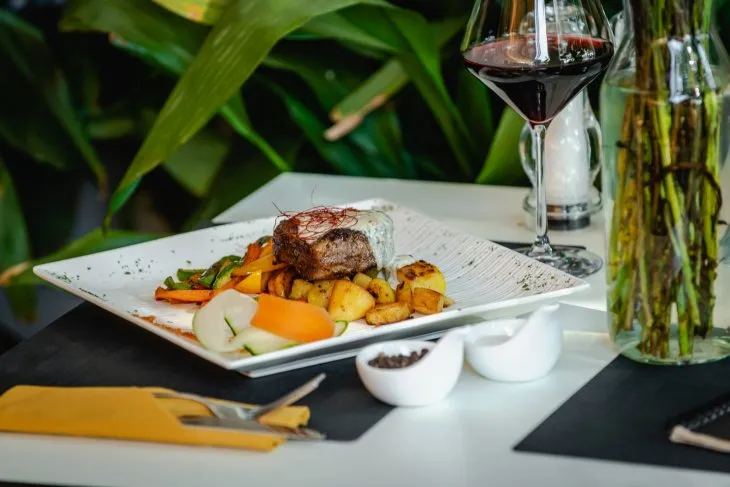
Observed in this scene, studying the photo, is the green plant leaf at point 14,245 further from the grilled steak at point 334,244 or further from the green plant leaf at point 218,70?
the grilled steak at point 334,244

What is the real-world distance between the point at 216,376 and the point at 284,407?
13 centimetres

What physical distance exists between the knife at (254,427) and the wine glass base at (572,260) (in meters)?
0.44

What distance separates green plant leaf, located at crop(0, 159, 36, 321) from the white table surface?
64.0 inches

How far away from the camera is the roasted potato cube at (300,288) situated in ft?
3.89

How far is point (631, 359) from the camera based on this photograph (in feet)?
3.41

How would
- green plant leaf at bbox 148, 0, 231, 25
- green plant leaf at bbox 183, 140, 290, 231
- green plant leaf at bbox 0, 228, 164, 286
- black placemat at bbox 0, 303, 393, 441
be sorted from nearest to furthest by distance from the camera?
1. black placemat at bbox 0, 303, 393, 441
2. green plant leaf at bbox 148, 0, 231, 25
3. green plant leaf at bbox 0, 228, 164, 286
4. green plant leaf at bbox 183, 140, 290, 231

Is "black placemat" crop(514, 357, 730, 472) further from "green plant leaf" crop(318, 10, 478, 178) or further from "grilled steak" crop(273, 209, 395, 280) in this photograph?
"green plant leaf" crop(318, 10, 478, 178)

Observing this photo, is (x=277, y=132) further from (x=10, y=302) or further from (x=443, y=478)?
(x=443, y=478)

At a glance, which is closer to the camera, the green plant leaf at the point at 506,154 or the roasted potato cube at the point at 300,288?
the roasted potato cube at the point at 300,288

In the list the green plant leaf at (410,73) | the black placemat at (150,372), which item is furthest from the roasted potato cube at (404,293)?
the green plant leaf at (410,73)

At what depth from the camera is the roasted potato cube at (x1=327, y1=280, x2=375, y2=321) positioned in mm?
1113

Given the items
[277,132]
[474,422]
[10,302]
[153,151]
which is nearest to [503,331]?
[474,422]

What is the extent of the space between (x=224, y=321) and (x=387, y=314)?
0.50 ft

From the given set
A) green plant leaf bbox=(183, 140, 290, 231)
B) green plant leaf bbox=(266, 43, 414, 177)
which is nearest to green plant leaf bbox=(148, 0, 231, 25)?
green plant leaf bbox=(266, 43, 414, 177)
